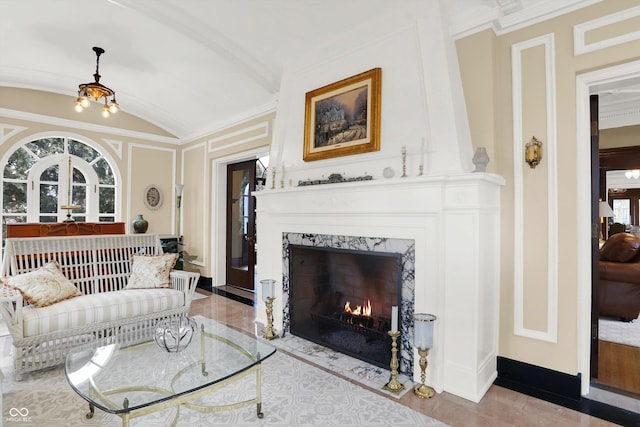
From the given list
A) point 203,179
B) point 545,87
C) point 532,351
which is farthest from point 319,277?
point 203,179

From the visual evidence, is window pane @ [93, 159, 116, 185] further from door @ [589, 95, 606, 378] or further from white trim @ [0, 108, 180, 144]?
door @ [589, 95, 606, 378]

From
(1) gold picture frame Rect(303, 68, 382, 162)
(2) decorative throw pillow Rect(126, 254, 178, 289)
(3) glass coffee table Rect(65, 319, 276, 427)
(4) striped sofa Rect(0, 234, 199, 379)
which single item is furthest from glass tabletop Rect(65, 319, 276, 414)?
(1) gold picture frame Rect(303, 68, 382, 162)

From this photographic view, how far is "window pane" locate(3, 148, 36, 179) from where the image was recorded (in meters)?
4.80

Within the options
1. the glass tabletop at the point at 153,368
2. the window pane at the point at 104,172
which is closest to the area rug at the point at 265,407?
the glass tabletop at the point at 153,368

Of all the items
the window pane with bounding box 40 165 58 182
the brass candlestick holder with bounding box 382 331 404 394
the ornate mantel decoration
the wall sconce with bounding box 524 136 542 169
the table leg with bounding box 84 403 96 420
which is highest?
the window pane with bounding box 40 165 58 182

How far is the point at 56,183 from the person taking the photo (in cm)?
A: 518

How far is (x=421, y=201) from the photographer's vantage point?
2.49 m

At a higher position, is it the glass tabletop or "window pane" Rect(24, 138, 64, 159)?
"window pane" Rect(24, 138, 64, 159)

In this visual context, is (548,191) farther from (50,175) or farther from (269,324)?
(50,175)

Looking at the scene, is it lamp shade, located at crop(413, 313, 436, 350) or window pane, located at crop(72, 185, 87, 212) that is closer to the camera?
lamp shade, located at crop(413, 313, 436, 350)

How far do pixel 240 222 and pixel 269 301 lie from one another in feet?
8.18

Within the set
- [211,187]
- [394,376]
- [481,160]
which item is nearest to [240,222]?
[211,187]

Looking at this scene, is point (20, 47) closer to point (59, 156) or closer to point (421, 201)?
point (59, 156)

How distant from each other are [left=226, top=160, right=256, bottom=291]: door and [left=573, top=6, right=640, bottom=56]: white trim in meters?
4.24
